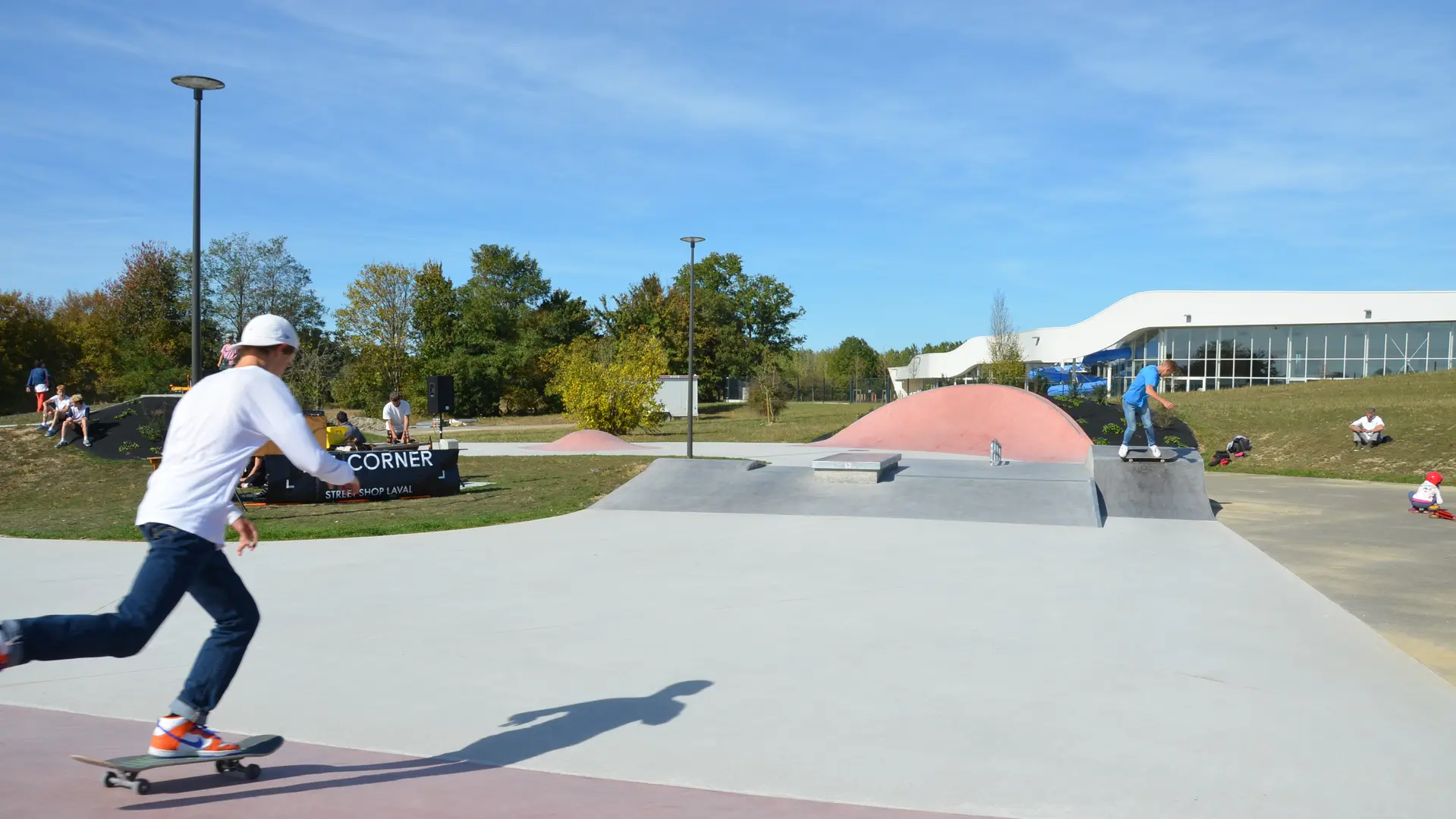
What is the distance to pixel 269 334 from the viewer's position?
137 inches

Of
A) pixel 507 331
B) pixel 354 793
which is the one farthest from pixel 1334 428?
pixel 507 331

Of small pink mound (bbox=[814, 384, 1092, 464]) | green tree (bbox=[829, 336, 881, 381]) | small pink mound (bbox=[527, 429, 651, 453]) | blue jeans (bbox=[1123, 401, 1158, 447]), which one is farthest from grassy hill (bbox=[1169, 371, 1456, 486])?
green tree (bbox=[829, 336, 881, 381])

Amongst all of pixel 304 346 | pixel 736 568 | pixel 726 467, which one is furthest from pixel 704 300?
pixel 736 568

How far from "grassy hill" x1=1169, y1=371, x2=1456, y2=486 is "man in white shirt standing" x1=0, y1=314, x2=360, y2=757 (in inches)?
802

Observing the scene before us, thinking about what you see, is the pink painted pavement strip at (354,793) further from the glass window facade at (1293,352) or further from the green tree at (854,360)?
the green tree at (854,360)

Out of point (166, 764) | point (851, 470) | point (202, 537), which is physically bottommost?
point (166, 764)

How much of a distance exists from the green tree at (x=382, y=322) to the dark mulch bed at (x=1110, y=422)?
38.1m

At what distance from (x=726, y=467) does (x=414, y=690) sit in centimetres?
923

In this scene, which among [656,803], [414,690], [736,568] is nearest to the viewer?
[656,803]

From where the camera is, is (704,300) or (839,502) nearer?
(839,502)

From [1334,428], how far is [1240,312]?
28592 mm

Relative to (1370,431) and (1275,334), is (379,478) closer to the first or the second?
(1370,431)

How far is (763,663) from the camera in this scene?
513cm

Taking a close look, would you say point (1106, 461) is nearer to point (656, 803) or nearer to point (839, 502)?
point (839, 502)
